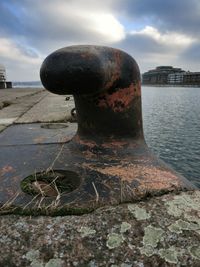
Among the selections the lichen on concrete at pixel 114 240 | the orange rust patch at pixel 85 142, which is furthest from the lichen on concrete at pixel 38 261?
the orange rust patch at pixel 85 142

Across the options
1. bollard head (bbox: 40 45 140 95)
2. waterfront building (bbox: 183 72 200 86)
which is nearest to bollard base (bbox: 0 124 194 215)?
bollard head (bbox: 40 45 140 95)

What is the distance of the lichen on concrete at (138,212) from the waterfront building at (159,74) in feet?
462

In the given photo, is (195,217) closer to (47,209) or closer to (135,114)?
(47,209)

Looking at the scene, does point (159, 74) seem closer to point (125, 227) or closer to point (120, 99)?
point (120, 99)

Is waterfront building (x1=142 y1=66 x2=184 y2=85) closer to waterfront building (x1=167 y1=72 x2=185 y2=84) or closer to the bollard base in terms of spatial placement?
waterfront building (x1=167 y1=72 x2=185 y2=84)

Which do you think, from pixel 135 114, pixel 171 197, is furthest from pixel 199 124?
pixel 171 197

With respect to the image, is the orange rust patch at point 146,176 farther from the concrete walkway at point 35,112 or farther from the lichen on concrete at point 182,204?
the concrete walkway at point 35,112

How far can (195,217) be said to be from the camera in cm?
133

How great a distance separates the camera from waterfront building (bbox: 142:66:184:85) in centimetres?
13875

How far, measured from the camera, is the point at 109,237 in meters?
1.22

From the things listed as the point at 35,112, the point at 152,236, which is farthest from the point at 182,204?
the point at 35,112

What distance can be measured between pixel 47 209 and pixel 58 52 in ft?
3.14

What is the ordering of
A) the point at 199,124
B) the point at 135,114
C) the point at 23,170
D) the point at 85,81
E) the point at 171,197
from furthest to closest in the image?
the point at 199,124 < the point at 135,114 < the point at 23,170 < the point at 85,81 < the point at 171,197

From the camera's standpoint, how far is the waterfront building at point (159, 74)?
139 meters
